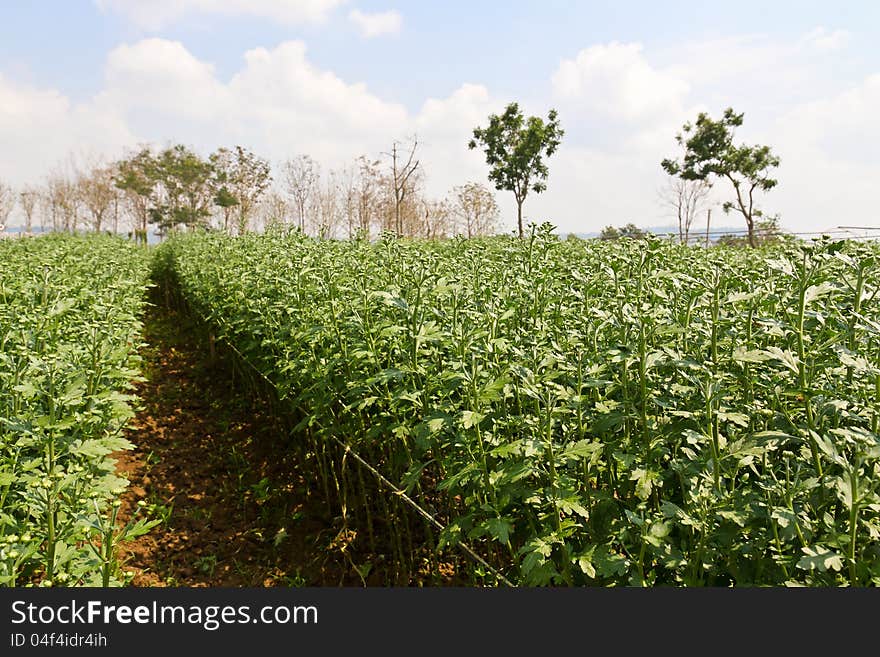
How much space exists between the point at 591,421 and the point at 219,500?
12.9 feet

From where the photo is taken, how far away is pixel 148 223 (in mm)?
53281

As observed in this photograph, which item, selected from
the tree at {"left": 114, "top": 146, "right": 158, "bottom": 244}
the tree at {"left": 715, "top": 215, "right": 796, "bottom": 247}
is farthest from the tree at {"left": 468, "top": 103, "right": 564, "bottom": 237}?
the tree at {"left": 114, "top": 146, "right": 158, "bottom": 244}

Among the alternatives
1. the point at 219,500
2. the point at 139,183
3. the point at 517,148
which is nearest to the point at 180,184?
the point at 139,183

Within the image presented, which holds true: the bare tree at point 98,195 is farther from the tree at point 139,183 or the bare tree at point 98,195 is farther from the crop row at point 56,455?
the crop row at point 56,455

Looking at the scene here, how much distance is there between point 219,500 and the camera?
5125 mm

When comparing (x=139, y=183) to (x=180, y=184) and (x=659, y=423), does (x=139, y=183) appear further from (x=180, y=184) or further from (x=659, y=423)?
(x=659, y=423)

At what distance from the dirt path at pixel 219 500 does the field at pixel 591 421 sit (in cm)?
68

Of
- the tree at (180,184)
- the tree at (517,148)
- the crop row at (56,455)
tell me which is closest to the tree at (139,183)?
the tree at (180,184)

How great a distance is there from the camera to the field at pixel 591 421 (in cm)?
177

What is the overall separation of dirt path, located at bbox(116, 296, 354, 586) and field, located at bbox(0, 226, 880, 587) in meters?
0.68

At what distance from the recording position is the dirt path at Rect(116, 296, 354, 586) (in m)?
4.10

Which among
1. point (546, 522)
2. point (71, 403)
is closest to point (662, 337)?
Result: point (546, 522)

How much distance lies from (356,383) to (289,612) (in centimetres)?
124

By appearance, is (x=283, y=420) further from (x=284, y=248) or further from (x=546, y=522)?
(x=546, y=522)
